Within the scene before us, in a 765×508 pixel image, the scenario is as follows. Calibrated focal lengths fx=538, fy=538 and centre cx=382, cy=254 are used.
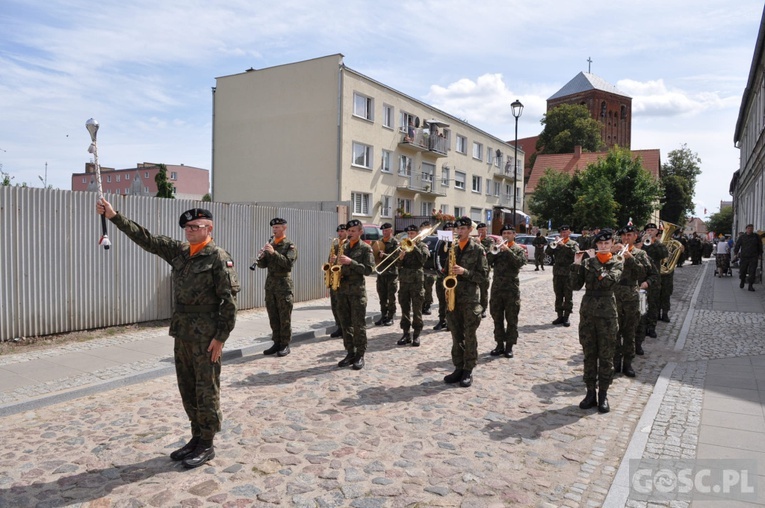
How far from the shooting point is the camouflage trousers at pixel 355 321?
7.66 metres

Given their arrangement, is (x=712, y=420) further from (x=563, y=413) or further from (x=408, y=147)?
(x=408, y=147)

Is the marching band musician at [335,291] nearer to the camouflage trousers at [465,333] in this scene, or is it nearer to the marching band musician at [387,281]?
the marching band musician at [387,281]

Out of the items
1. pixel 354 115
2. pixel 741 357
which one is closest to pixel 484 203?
pixel 354 115

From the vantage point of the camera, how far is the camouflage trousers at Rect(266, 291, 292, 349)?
27.8 feet

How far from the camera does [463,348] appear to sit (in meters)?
6.95

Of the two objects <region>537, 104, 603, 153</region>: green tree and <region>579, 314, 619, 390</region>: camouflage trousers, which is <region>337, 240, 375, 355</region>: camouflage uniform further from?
<region>537, 104, 603, 153</region>: green tree

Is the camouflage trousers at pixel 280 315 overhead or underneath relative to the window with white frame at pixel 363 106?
underneath

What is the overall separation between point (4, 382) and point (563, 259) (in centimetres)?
988

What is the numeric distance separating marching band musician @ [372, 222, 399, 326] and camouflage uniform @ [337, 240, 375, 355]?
287 centimetres

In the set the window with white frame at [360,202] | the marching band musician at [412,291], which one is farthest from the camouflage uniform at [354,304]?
the window with white frame at [360,202]

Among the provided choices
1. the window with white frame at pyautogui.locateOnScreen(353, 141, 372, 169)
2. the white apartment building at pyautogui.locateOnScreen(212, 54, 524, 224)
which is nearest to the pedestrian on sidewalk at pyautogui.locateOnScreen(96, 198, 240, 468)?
the white apartment building at pyautogui.locateOnScreen(212, 54, 524, 224)

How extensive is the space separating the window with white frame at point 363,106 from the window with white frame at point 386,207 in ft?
16.1

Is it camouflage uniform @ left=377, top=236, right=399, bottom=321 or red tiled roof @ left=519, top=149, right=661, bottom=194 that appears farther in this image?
red tiled roof @ left=519, top=149, right=661, bottom=194

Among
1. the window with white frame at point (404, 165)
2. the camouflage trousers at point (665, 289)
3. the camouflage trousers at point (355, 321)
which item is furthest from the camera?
the window with white frame at point (404, 165)
